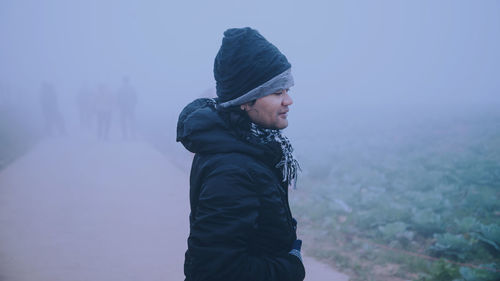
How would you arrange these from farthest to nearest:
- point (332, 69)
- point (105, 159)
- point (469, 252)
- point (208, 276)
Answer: point (332, 69), point (105, 159), point (469, 252), point (208, 276)

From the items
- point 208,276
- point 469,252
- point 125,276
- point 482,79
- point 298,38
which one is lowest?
point 125,276

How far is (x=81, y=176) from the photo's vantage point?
8531 mm

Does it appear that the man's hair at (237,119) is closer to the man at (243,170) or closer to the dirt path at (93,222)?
the man at (243,170)

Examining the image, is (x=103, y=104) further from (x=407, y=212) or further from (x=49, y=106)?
(x=407, y=212)

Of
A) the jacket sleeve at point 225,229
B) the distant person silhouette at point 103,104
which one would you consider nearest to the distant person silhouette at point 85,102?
the distant person silhouette at point 103,104

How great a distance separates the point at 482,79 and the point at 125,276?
104 m

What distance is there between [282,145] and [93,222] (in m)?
4.95

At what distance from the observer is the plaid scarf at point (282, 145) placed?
1.71m

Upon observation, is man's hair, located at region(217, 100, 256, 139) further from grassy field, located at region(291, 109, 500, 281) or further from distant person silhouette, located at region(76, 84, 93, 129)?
distant person silhouette, located at region(76, 84, 93, 129)

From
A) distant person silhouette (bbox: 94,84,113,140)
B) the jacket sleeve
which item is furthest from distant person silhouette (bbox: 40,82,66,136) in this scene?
the jacket sleeve

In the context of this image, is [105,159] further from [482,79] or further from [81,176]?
[482,79]

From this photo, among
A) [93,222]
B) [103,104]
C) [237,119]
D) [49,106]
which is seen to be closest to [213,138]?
[237,119]

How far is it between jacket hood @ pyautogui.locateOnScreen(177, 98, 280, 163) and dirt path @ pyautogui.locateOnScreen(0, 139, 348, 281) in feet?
10.2

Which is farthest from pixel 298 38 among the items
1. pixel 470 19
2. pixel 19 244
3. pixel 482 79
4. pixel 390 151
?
pixel 19 244
